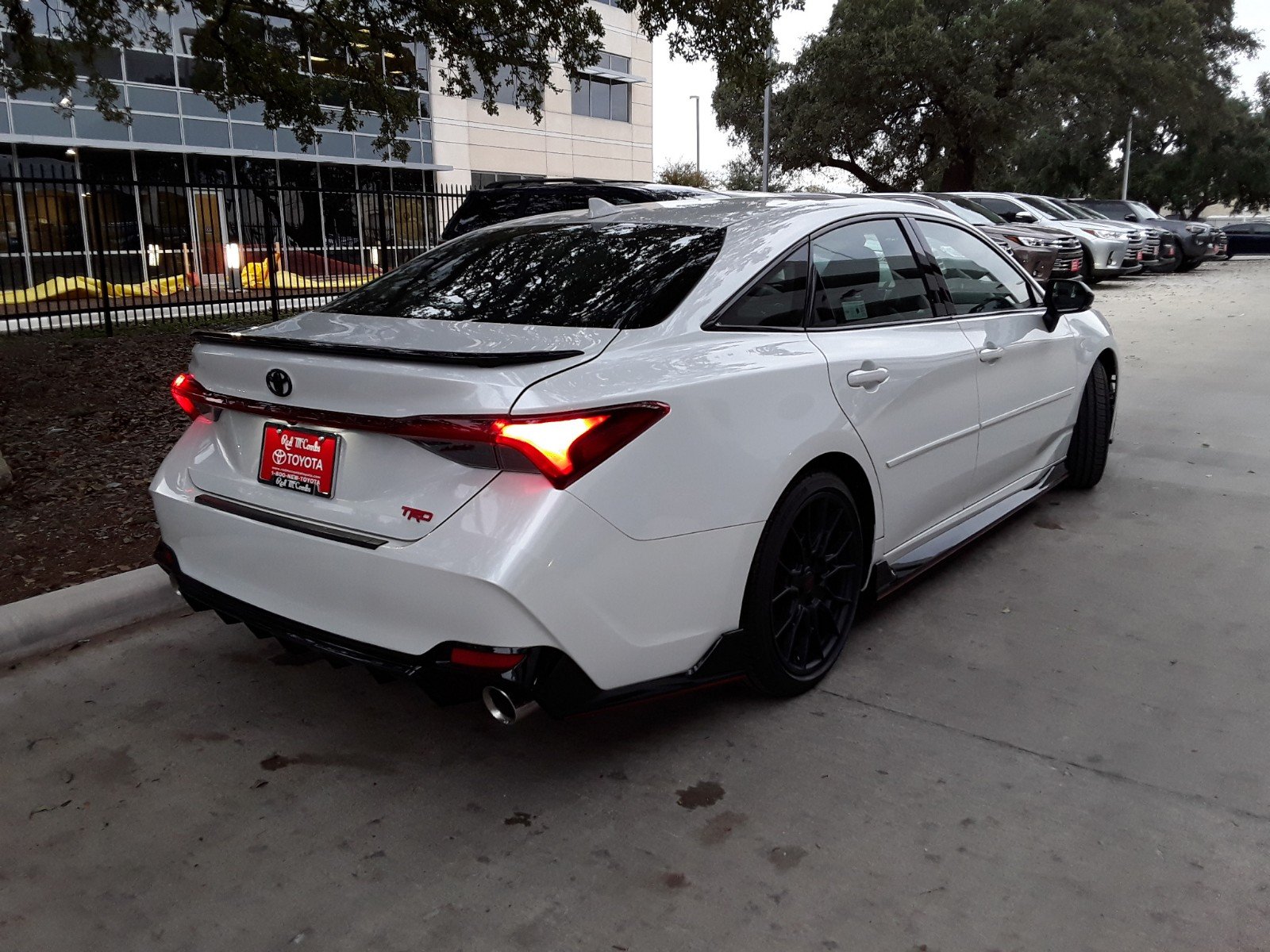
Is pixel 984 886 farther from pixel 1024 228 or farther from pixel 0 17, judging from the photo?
pixel 0 17

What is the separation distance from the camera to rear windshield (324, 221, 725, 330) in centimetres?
325

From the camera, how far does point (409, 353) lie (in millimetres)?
2771

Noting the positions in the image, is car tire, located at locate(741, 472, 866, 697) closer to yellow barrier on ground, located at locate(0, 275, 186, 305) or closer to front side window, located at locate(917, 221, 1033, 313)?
front side window, located at locate(917, 221, 1033, 313)

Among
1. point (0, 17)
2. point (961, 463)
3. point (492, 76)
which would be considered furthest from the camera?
point (0, 17)

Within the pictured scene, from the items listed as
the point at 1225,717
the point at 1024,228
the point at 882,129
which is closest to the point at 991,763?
the point at 1225,717

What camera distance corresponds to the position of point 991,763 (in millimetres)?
3133

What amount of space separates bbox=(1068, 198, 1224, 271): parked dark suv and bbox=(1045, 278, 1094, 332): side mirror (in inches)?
857

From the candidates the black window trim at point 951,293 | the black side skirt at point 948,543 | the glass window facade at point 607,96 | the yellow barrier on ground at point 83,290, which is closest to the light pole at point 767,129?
the glass window facade at point 607,96

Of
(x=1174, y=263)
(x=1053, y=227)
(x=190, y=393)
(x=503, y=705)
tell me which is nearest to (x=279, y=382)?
(x=190, y=393)

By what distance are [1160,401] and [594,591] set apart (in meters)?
7.75

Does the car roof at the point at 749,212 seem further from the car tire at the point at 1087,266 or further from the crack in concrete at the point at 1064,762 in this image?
the car tire at the point at 1087,266

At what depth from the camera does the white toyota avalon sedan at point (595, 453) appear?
8.62 feet

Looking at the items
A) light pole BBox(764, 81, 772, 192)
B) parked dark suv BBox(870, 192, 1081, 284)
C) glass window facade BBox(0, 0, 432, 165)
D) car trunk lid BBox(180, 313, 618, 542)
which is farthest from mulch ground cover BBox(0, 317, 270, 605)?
light pole BBox(764, 81, 772, 192)

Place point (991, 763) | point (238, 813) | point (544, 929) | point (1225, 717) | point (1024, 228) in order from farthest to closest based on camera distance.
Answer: point (1024, 228) → point (1225, 717) → point (991, 763) → point (238, 813) → point (544, 929)
